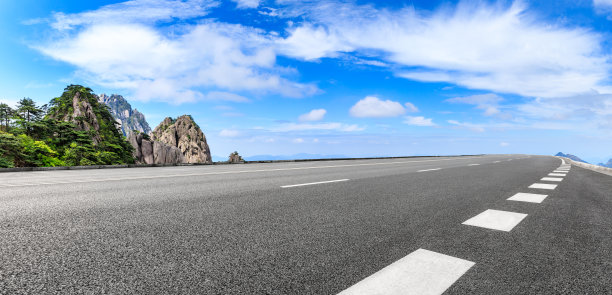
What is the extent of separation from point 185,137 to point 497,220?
100 metres

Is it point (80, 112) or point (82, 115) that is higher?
point (80, 112)

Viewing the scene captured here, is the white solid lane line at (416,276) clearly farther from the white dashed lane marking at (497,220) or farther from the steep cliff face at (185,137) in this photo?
the steep cliff face at (185,137)

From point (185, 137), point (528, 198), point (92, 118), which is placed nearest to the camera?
point (528, 198)

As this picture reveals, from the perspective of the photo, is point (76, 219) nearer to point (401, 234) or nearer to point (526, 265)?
point (401, 234)

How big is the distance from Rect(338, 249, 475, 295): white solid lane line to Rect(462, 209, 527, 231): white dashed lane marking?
127cm

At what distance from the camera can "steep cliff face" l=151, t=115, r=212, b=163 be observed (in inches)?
3661

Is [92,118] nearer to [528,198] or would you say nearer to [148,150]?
[148,150]

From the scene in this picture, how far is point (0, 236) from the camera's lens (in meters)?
2.42

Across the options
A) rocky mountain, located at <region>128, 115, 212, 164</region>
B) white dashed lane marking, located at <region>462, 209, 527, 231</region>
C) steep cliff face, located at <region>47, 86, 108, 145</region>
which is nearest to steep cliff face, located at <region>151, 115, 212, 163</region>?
rocky mountain, located at <region>128, 115, 212, 164</region>

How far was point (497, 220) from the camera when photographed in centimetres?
334

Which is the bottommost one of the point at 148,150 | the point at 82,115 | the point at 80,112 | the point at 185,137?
the point at 148,150

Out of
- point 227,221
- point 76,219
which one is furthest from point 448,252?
point 76,219

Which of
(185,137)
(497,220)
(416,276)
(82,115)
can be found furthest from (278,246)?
(185,137)

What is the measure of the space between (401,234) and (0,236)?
330cm
